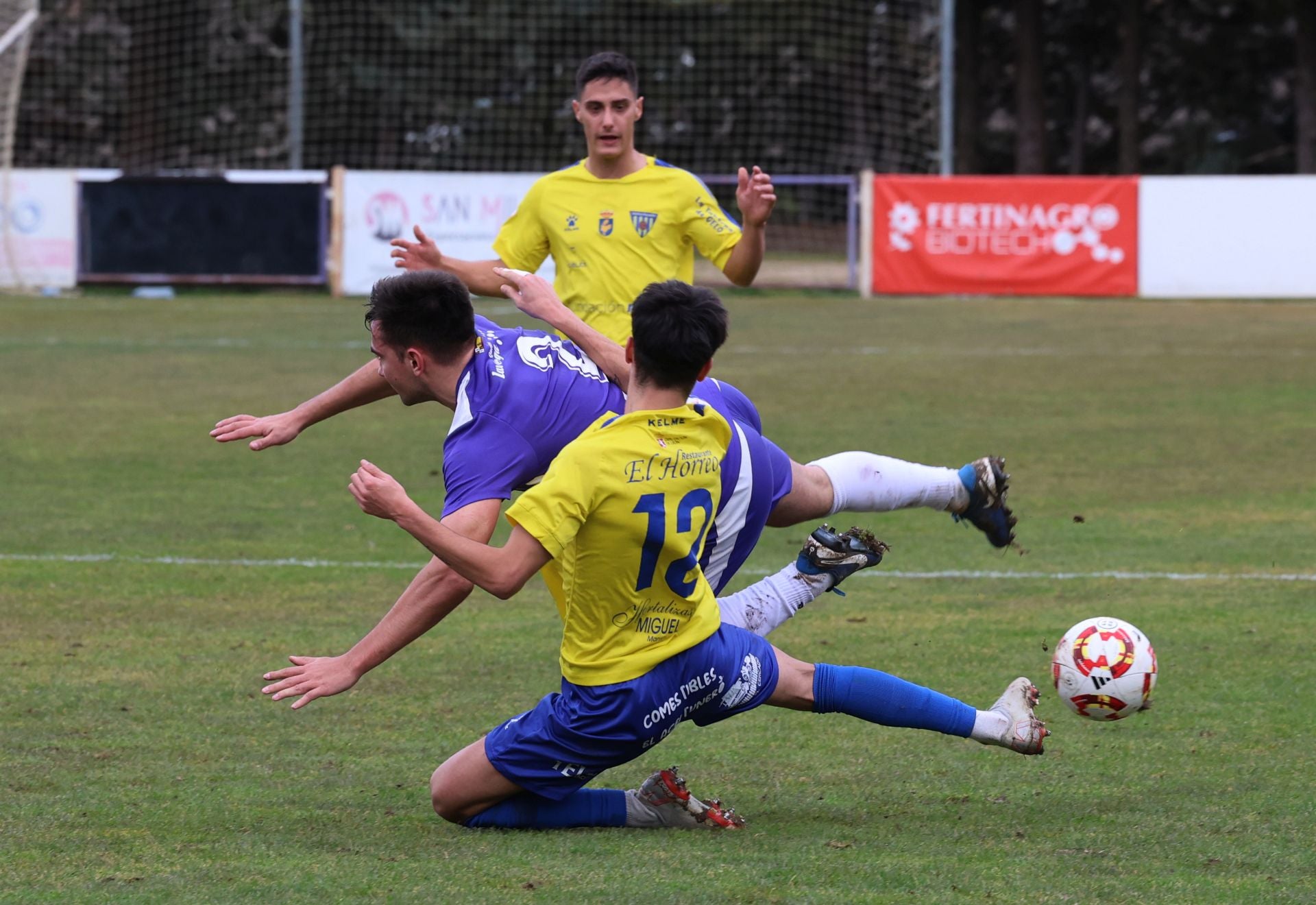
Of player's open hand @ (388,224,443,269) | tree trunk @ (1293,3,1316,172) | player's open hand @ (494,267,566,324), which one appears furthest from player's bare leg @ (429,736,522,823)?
tree trunk @ (1293,3,1316,172)

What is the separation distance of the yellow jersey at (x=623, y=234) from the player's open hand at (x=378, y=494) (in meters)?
3.35

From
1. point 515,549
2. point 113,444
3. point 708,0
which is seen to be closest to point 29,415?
point 113,444

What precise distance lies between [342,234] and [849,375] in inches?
411

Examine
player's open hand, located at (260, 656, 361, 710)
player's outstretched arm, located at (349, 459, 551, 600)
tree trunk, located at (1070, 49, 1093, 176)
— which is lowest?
player's open hand, located at (260, 656, 361, 710)

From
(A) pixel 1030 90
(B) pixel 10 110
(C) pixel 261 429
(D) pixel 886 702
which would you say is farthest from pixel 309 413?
(A) pixel 1030 90

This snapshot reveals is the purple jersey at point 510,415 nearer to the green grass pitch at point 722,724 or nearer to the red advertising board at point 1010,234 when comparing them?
the green grass pitch at point 722,724

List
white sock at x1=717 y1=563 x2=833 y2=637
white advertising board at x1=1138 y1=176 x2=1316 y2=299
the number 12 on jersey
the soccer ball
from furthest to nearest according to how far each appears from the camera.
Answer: white advertising board at x1=1138 y1=176 x2=1316 y2=299
white sock at x1=717 y1=563 x2=833 y2=637
the soccer ball
the number 12 on jersey

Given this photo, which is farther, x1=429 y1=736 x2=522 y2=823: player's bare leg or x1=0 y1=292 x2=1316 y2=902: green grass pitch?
x1=429 y1=736 x2=522 y2=823: player's bare leg

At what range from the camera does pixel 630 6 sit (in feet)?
112

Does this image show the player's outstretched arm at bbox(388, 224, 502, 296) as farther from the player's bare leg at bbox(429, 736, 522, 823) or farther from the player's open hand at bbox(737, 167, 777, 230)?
the player's bare leg at bbox(429, 736, 522, 823)

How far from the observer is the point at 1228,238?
23484 mm

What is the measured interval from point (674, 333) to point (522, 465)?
2.22ft

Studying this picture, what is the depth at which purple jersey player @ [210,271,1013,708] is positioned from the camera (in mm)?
4684

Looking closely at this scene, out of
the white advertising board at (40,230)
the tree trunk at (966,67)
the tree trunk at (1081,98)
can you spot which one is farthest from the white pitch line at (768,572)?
the tree trunk at (1081,98)
